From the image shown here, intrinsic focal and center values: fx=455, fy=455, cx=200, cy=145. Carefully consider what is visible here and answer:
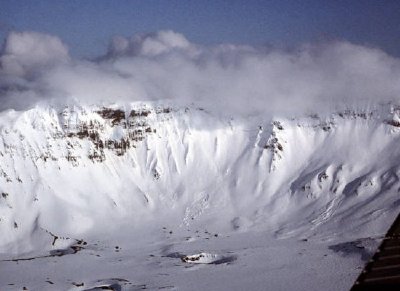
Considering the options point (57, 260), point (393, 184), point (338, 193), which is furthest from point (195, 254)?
point (393, 184)

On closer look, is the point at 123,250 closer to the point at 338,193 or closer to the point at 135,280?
the point at 135,280

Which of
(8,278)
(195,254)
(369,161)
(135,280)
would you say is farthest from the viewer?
(369,161)

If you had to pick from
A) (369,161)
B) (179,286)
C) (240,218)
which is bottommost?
(179,286)

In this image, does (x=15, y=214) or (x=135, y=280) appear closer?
(x=135, y=280)

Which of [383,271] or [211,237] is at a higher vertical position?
[383,271]

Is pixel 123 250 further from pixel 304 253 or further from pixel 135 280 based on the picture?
pixel 304 253

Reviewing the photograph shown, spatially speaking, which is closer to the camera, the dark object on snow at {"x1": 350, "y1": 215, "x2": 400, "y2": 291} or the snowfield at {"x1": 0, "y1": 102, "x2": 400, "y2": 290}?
the dark object on snow at {"x1": 350, "y1": 215, "x2": 400, "y2": 291}

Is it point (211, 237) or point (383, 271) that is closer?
point (383, 271)

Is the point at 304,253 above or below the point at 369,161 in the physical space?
below

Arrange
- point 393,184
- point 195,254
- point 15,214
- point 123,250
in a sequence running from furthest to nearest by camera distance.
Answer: point 15,214
point 393,184
point 123,250
point 195,254

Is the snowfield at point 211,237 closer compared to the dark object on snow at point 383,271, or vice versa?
the dark object on snow at point 383,271
